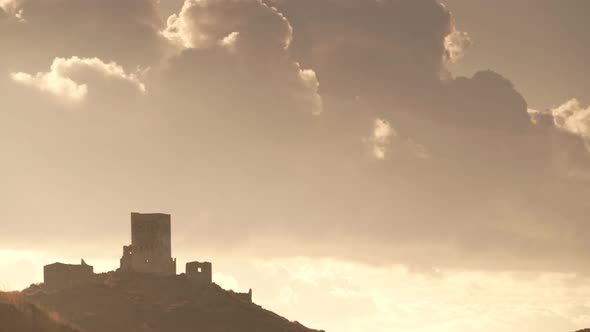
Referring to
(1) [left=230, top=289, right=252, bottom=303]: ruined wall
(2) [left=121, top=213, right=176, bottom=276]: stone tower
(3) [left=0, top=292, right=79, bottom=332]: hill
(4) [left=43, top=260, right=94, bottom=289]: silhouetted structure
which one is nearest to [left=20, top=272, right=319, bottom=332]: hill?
(1) [left=230, top=289, right=252, bottom=303]: ruined wall

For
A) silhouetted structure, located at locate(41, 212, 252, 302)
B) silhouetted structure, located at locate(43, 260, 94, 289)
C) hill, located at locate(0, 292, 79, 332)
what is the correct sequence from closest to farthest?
1. hill, located at locate(0, 292, 79, 332)
2. silhouetted structure, located at locate(43, 260, 94, 289)
3. silhouetted structure, located at locate(41, 212, 252, 302)

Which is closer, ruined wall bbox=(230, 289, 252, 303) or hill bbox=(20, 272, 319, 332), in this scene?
hill bbox=(20, 272, 319, 332)

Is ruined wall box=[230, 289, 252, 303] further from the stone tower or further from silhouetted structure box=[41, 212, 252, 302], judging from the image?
the stone tower

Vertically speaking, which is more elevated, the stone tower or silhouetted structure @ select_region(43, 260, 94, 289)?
the stone tower

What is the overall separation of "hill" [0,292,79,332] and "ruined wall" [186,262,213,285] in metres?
78.3

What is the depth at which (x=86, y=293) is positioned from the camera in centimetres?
11669

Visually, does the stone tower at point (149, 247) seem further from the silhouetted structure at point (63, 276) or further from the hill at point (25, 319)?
the hill at point (25, 319)

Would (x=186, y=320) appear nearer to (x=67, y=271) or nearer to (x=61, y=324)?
(x=67, y=271)

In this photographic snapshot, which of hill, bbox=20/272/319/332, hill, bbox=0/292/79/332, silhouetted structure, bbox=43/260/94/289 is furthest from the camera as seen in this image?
silhouetted structure, bbox=43/260/94/289

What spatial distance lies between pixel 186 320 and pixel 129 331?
28.6ft

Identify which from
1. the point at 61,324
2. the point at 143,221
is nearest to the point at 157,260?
the point at 143,221

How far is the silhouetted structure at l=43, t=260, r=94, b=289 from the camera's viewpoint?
12025 cm

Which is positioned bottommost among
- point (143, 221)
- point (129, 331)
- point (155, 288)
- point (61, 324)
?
point (61, 324)

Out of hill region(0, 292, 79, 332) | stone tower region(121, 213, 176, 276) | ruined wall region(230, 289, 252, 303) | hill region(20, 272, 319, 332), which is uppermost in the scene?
stone tower region(121, 213, 176, 276)
